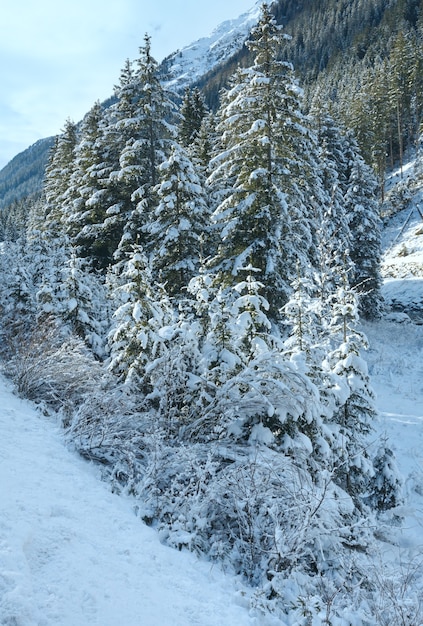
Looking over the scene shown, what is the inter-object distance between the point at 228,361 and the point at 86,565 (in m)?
3.58

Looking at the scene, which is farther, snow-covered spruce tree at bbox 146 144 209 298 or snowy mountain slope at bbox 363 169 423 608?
snow-covered spruce tree at bbox 146 144 209 298

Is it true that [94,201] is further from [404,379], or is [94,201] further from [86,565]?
[86,565]

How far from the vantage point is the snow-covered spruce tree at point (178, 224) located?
13.9 m

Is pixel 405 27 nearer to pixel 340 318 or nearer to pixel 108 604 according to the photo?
pixel 340 318

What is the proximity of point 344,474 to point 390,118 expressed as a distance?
57.1m

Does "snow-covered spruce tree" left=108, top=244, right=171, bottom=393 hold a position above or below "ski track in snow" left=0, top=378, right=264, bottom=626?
above

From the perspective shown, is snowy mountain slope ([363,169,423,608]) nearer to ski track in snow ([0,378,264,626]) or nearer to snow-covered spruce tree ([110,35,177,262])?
ski track in snow ([0,378,264,626])

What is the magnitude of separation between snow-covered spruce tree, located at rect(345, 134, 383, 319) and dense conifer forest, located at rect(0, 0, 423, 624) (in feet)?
28.5

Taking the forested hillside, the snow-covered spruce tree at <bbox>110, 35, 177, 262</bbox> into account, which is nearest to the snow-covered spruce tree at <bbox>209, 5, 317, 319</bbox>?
the forested hillside

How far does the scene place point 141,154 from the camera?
1856cm

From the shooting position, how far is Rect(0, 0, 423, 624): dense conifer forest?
3773 millimetres

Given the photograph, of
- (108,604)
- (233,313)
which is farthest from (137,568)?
(233,313)

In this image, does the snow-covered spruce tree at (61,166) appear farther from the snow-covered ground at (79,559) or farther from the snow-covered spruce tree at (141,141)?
the snow-covered ground at (79,559)

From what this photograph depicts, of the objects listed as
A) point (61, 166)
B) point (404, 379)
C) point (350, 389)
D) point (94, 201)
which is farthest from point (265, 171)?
point (61, 166)
